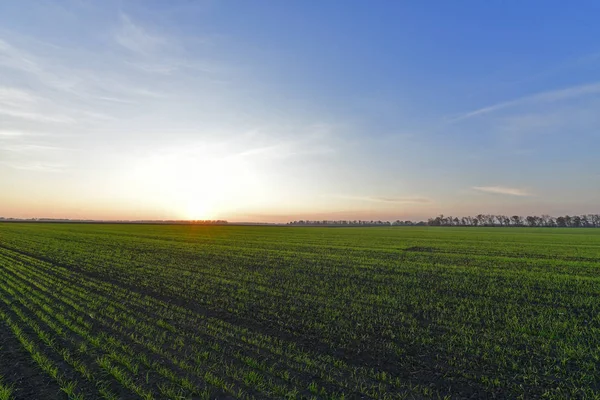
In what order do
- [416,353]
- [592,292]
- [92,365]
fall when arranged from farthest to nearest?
1. [592,292]
2. [416,353]
3. [92,365]

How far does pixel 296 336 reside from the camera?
947 cm

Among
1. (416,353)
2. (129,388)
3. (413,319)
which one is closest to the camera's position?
(129,388)

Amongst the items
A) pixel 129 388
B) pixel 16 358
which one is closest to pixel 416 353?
pixel 129 388

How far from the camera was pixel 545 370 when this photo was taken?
7.52 meters

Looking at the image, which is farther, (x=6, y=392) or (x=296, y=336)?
(x=296, y=336)

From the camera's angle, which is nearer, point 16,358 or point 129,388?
point 129,388

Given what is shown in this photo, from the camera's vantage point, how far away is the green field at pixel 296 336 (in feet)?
22.2

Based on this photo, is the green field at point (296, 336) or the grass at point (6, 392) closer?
the grass at point (6, 392)

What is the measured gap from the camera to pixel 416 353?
843 cm

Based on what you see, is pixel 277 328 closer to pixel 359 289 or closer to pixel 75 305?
pixel 359 289

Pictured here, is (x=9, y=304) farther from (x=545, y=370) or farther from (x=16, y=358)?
(x=545, y=370)

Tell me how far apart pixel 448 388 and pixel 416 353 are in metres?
1.63

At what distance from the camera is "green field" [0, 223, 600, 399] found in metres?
6.77

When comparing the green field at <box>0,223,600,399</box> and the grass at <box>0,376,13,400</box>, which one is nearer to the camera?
the grass at <box>0,376,13,400</box>
